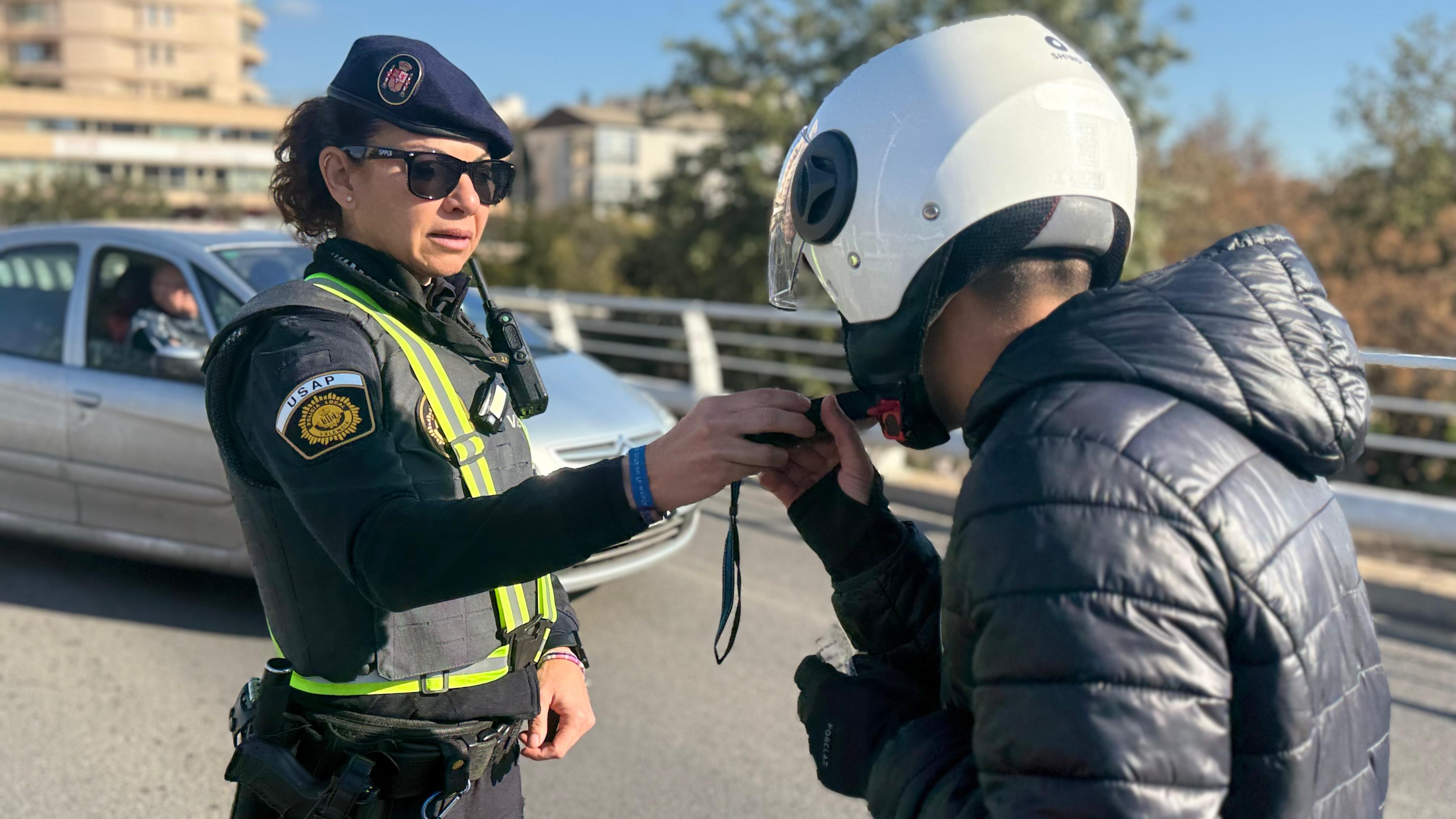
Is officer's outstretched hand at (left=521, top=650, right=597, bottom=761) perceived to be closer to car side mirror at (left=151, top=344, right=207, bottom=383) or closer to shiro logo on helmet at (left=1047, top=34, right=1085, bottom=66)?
shiro logo on helmet at (left=1047, top=34, right=1085, bottom=66)

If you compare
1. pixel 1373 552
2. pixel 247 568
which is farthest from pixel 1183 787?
pixel 1373 552

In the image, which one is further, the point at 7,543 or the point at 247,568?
the point at 7,543

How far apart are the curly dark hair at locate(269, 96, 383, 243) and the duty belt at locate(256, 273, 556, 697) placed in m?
0.23

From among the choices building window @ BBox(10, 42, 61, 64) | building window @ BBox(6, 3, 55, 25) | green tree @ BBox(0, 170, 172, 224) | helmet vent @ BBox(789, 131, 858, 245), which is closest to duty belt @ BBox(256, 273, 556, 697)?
helmet vent @ BBox(789, 131, 858, 245)

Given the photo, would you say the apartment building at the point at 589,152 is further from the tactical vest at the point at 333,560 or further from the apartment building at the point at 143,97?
the tactical vest at the point at 333,560

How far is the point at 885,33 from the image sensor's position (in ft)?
65.3

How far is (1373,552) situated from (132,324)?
9.14 metres

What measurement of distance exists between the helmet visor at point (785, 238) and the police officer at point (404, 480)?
0.88 feet

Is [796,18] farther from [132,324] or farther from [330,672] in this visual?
[330,672]

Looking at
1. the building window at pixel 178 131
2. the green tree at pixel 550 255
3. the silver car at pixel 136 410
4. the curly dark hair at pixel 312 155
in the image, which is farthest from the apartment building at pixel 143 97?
the curly dark hair at pixel 312 155

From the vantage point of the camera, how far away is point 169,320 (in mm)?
5152

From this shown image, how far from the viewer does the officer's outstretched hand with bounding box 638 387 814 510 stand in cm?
144

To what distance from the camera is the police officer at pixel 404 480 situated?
1.50 metres

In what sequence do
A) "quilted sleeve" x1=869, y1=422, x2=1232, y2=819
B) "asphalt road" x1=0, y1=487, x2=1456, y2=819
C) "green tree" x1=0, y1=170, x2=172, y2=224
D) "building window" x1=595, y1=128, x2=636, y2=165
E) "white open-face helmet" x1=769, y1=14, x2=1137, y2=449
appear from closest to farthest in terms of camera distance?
"quilted sleeve" x1=869, y1=422, x2=1232, y2=819, "white open-face helmet" x1=769, y1=14, x2=1137, y2=449, "asphalt road" x1=0, y1=487, x2=1456, y2=819, "green tree" x1=0, y1=170, x2=172, y2=224, "building window" x1=595, y1=128, x2=636, y2=165
